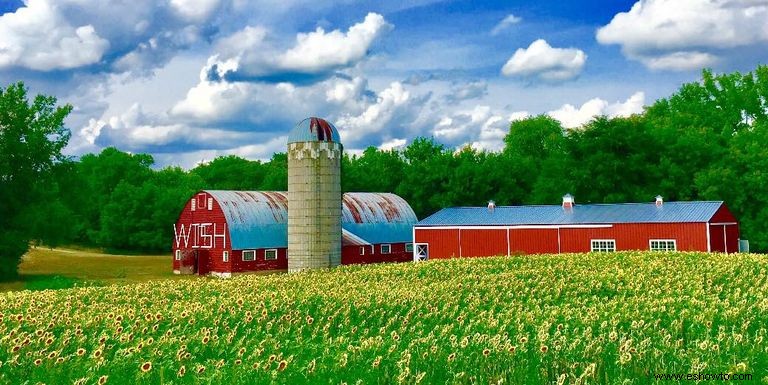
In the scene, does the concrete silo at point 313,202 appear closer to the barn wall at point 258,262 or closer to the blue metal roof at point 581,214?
the barn wall at point 258,262

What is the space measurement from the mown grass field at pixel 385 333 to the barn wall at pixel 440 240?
94.5ft

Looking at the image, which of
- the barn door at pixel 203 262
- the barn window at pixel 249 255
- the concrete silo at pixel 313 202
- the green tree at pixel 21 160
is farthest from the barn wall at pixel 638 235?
the green tree at pixel 21 160

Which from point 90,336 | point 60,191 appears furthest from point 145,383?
point 60,191

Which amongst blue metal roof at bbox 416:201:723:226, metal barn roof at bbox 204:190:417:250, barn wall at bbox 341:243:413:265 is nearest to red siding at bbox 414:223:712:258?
blue metal roof at bbox 416:201:723:226

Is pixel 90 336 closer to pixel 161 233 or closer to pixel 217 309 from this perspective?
pixel 217 309

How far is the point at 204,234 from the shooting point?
51.6m

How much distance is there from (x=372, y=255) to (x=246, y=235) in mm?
10994

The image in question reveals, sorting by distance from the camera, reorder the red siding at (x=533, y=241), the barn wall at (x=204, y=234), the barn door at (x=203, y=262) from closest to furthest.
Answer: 1. the red siding at (x=533, y=241)
2. the barn wall at (x=204, y=234)
3. the barn door at (x=203, y=262)

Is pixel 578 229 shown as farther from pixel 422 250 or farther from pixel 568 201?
pixel 422 250

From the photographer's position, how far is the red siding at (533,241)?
45.1 metres

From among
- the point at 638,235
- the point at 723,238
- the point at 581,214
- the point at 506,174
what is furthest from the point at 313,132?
the point at 506,174

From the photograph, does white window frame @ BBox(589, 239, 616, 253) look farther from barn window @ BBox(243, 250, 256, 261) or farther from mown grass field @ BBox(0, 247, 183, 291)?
mown grass field @ BBox(0, 247, 183, 291)

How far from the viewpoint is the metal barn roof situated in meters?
49.9

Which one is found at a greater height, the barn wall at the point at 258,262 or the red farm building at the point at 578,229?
the red farm building at the point at 578,229
